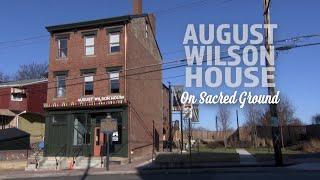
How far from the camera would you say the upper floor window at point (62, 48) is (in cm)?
4134

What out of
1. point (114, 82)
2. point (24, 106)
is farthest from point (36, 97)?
point (114, 82)

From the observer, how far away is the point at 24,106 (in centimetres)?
5162

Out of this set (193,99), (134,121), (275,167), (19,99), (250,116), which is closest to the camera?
(275,167)

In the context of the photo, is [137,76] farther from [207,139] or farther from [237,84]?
[207,139]

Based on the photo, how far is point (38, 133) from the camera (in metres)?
52.9

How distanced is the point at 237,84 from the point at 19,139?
20.6 m

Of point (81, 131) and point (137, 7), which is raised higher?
point (137, 7)

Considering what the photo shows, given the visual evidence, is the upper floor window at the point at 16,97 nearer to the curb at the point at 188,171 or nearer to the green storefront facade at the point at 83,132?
the green storefront facade at the point at 83,132

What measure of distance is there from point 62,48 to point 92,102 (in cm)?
607

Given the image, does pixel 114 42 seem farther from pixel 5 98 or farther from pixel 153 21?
pixel 5 98

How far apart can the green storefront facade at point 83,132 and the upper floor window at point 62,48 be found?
473cm

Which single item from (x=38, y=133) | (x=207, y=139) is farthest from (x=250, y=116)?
(x=38, y=133)

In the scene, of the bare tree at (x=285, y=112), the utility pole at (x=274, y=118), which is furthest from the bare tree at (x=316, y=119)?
the utility pole at (x=274, y=118)

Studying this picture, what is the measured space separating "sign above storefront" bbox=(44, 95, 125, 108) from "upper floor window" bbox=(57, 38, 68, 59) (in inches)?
164
